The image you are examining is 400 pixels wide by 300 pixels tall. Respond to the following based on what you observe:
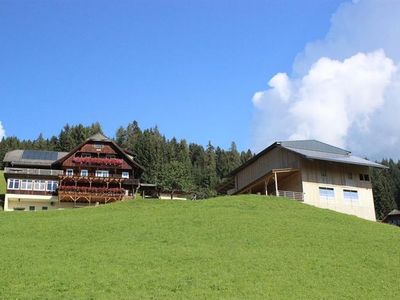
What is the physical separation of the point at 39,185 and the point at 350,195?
40793 millimetres

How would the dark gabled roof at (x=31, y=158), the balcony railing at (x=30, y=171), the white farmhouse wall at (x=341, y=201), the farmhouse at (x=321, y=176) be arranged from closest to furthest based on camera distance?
the white farmhouse wall at (x=341, y=201), the farmhouse at (x=321, y=176), the balcony railing at (x=30, y=171), the dark gabled roof at (x=31, y=158)

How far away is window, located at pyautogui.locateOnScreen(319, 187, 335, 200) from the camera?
53.2 m

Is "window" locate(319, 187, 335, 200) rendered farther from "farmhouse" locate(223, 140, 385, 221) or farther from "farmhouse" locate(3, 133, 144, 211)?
"farmhouse" locate(3, 133, 144, 211)

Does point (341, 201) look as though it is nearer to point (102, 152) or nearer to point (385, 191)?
point (102, 152)

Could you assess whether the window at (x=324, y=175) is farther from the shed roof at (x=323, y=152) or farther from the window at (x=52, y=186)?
the window at (x=52, y=186)

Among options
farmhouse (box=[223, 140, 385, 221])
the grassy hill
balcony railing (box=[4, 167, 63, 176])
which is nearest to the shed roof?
farmhouse (box=[223, 140, 385, 221])

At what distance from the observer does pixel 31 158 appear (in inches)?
3125

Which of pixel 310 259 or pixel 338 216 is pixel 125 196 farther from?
pixel 310 259

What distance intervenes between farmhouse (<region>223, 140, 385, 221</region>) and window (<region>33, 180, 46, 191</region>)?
2934cm

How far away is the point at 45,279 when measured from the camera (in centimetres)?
2288

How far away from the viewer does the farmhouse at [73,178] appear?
69.1m

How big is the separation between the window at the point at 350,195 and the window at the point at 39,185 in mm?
39860

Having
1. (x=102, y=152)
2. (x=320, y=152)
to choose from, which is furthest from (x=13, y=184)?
(x=320, y=152)

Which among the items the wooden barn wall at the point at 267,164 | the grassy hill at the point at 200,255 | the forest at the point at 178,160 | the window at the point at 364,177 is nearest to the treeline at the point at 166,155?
the forest at the point at 178,160
